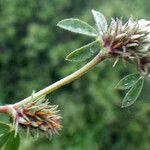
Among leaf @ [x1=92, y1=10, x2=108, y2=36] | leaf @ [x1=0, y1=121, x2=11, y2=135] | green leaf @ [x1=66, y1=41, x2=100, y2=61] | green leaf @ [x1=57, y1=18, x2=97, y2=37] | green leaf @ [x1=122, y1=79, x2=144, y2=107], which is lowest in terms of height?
green leaf @ [x1=122, y1=79, x2=144, y2=107]

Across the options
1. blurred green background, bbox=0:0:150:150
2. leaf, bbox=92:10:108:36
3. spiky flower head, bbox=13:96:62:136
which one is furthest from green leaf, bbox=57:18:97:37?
blurred green background, bbox=0:0:150:150

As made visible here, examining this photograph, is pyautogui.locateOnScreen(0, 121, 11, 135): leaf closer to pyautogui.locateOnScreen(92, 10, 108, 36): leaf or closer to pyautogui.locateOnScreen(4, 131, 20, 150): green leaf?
pyautogui.locateOnScreen(4, 131, 20, 150): green leaf

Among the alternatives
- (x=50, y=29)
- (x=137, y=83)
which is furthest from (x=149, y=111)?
(x=137, y=83)

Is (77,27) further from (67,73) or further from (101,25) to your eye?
(67,73)

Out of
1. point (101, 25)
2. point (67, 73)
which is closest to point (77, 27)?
point (101, 25)

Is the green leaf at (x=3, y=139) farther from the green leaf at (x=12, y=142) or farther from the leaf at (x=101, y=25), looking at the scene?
the leaf at (x=101, y=25)

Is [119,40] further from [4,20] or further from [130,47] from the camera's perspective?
[4,20]

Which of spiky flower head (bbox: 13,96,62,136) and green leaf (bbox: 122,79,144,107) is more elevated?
spiky flower head (bbox: 13,96,62,136)
